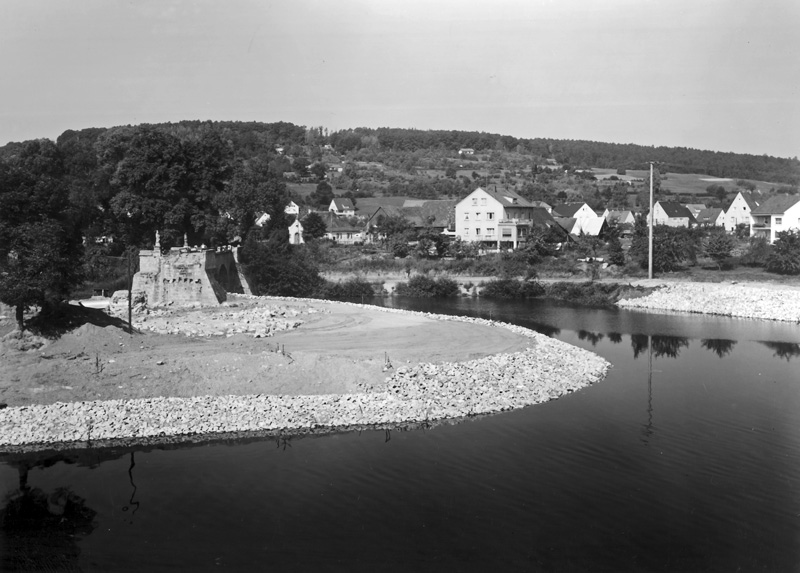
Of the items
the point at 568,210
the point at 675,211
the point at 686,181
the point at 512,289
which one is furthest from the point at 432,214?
the point at 686,181

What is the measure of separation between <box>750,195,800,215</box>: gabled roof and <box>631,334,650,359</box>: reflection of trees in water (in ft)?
105

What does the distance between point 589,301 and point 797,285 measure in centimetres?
1211

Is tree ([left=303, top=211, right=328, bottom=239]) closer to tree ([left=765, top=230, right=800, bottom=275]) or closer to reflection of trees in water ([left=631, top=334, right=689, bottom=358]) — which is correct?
tree ([left=765, top=230, right=800, bottom=275])

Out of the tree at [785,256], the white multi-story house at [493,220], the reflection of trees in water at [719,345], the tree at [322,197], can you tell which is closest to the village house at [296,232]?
the white multi-story house at [493,220]

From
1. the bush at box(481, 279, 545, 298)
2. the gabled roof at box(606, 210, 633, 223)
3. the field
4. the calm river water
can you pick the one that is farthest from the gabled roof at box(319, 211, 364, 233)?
the field

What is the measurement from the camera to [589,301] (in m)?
53.0

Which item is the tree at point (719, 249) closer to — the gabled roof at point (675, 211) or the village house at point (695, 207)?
the gabled roof at point (675, 211)

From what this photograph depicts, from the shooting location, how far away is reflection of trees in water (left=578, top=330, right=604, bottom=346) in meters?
38.0

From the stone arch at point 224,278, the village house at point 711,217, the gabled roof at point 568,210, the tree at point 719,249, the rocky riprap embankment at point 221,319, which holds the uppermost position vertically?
the gabled roof at point 568,210

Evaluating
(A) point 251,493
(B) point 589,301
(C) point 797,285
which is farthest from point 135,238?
(C) point 797,285

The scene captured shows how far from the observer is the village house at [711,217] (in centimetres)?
8931

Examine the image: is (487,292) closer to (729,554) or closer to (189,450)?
(189,450)

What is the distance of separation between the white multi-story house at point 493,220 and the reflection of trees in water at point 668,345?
31.5 m

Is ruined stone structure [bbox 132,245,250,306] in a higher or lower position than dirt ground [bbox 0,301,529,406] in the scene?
higher
